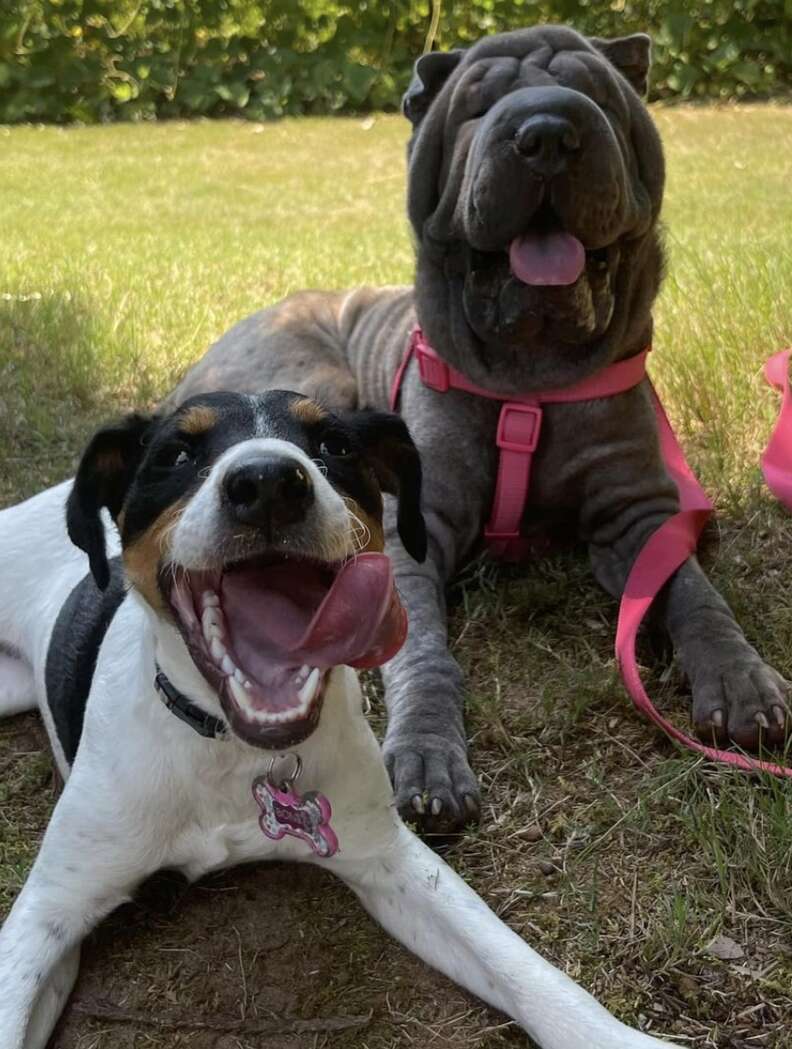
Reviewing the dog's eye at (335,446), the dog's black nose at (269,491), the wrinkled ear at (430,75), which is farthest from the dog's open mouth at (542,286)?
the dog's black nose at (269,491)

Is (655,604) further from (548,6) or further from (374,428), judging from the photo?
(548,6)

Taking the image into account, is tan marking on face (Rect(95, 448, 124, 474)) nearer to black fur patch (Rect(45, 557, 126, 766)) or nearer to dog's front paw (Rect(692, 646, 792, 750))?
black fur patch (Rect(45, 557, 126, 766))

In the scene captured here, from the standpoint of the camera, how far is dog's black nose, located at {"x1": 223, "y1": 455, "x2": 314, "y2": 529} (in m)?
2.09

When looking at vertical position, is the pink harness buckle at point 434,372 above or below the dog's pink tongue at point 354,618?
below

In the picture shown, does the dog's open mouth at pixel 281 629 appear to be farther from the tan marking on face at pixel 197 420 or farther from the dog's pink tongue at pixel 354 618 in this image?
the tan marking on face at pixel 197 420

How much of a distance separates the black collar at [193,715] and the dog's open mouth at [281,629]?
0.56 feet

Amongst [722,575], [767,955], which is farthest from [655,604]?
[767,955]

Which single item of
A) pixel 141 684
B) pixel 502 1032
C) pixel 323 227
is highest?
pixel 141 684

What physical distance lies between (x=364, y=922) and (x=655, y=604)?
4.47ft

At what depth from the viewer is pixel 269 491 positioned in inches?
82.2

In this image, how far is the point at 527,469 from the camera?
3643 millimetres

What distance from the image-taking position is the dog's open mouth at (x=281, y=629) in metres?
2.10

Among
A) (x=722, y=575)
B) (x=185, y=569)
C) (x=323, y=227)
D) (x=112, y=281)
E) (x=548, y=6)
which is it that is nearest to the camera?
(x=185, y=569)

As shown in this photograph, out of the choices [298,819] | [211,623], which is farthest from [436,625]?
[211,623]
